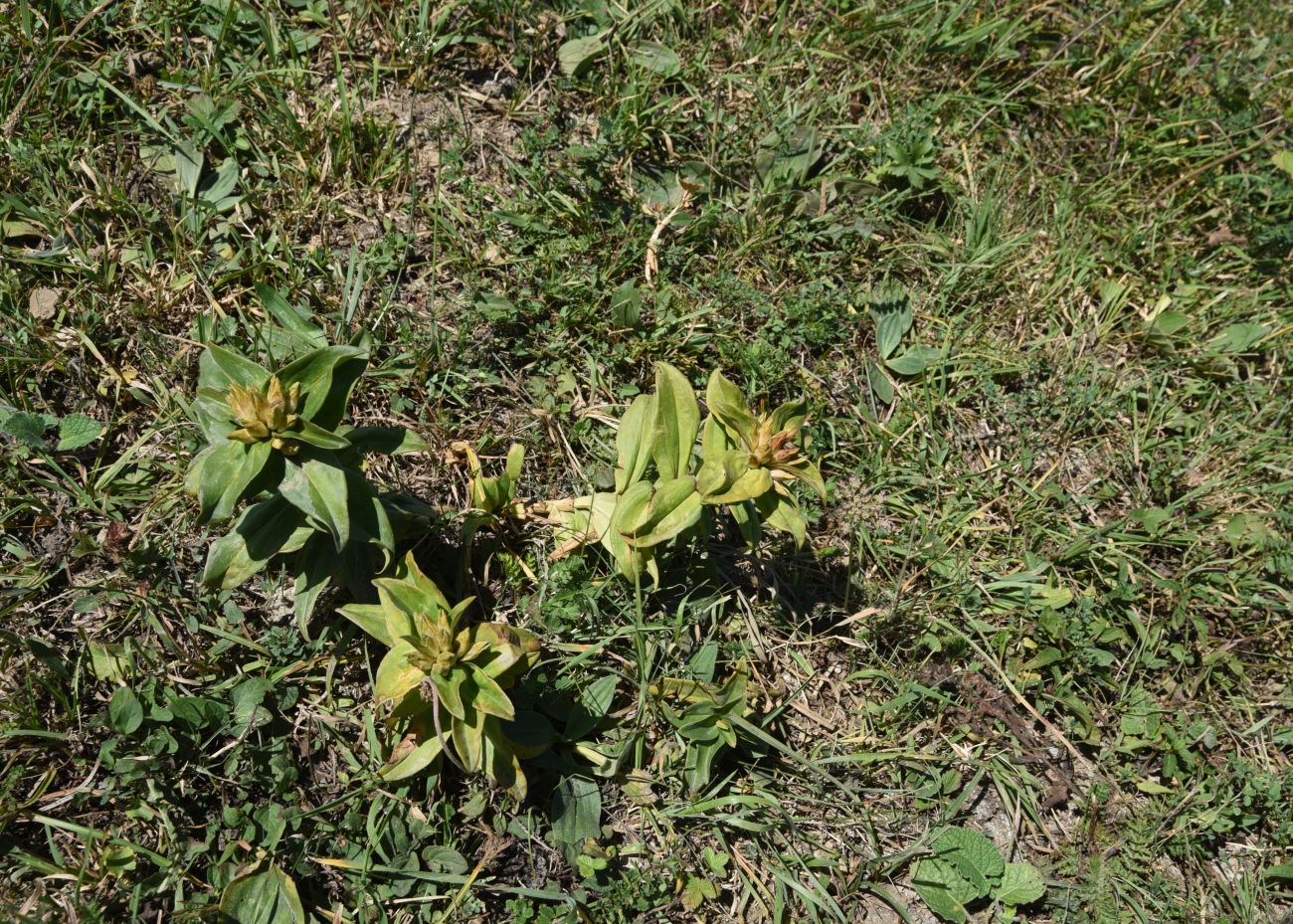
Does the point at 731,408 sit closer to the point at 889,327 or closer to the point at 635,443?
the point at 635,443

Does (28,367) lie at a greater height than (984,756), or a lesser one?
greater

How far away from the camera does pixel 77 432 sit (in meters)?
3.29

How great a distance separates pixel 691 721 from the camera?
3113 millimetres

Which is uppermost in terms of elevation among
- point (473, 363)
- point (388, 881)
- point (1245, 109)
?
point (1245, 109)

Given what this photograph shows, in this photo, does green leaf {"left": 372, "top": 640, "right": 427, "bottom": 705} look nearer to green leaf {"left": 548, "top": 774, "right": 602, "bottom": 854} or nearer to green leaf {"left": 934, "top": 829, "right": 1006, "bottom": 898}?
green leaf {"left": 548, "top": 774, "right": 602, "bottom": 854}

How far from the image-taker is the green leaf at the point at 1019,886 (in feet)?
10.8

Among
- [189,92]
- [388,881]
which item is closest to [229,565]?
[388,881]

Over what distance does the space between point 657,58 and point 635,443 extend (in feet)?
6.47

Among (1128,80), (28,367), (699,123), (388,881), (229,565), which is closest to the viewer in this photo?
(229,565)

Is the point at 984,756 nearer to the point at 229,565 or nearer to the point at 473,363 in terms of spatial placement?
the point at 473,363

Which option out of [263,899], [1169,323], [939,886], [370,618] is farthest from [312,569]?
[1169,323]

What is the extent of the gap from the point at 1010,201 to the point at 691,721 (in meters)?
2.85

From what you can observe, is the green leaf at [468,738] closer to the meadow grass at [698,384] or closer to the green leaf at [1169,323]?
the meadow grass at [698,384]

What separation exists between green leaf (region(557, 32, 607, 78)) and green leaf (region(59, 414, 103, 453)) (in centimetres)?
234
